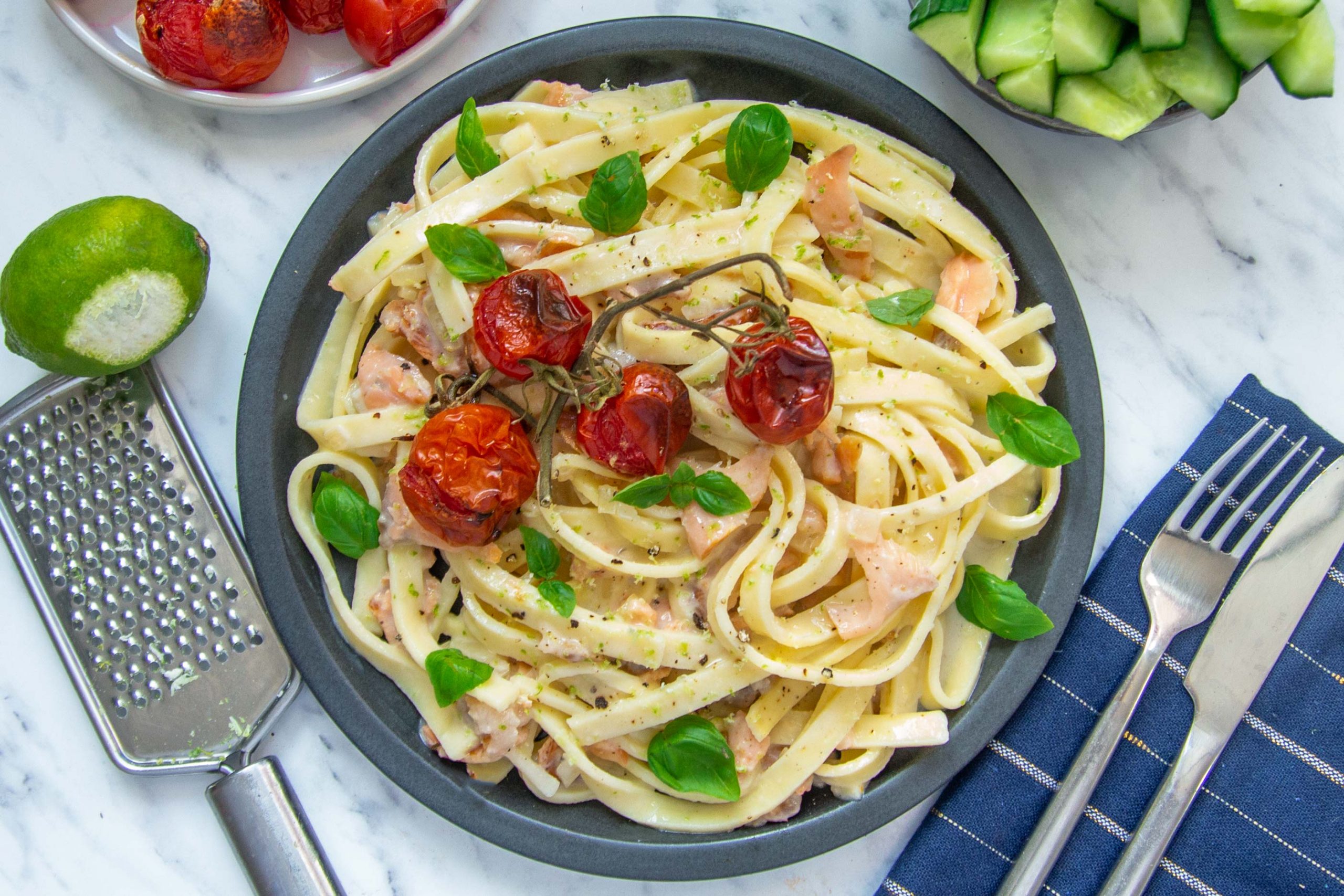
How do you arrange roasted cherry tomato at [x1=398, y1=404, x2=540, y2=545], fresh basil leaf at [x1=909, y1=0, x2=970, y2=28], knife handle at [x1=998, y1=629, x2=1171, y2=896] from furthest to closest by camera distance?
knife handle at [x1=998, y1=629, x2=1171, y2=896] < fresh basil leaf at [x1=909, y1=0, x2=970, y2=28] < roasted cherry tomato at [x1=398, y1=404, x2=540, y2=545]

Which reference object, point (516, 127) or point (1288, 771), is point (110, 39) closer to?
point (516, 127)

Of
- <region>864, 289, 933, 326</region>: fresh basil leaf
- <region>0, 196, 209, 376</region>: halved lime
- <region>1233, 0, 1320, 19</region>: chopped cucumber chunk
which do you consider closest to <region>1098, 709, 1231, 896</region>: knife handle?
<region>864, 289, 933, 326</region>: fresh basil leaf

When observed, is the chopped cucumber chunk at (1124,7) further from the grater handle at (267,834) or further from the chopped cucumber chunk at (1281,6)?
the grater handle at (267,834)

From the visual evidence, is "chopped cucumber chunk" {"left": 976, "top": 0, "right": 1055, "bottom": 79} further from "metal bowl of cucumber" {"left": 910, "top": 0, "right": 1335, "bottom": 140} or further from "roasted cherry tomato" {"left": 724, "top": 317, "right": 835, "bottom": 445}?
"roasted cherry tomato" {"left": 724, "top": 317, "right": 835, "bottom": 445}

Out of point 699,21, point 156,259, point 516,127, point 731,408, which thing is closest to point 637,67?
point 699,21

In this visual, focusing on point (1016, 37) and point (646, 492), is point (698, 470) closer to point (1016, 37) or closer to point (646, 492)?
point (646, 492)

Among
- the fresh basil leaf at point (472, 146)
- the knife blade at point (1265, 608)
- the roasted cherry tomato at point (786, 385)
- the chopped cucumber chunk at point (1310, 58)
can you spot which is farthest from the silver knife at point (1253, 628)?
the fresh basil leaf at point (472, 146)
